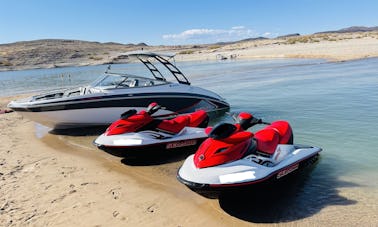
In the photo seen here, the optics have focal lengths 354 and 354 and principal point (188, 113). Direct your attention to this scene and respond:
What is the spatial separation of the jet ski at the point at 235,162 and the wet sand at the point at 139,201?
437 millimetres

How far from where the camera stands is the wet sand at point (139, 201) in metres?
4.73

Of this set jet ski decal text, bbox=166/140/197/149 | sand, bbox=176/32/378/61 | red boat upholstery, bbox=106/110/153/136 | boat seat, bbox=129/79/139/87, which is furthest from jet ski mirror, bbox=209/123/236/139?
sand, bbox=176/32/378/61

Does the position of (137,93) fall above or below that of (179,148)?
above

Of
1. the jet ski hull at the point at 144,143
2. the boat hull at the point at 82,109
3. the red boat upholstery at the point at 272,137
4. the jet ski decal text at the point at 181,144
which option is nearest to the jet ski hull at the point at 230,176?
the red boat upholstery at the point at 272,137

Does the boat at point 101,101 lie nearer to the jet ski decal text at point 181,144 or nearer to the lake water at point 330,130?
the jet ski decal text at point 181,144

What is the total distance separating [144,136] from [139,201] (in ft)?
5.81

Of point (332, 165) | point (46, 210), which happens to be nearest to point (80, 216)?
point (46, 210)

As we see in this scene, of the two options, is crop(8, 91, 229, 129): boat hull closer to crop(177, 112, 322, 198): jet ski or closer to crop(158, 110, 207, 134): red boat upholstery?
crop(158, 110, 207, 134): red boat upholstery

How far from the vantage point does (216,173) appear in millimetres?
4660

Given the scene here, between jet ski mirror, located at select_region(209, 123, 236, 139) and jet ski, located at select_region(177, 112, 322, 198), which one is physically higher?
jet ski mirror, located at select_region(209, 123, 236, 139)

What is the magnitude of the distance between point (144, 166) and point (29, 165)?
2.52 m

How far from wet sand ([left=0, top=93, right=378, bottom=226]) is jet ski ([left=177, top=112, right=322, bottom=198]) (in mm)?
437

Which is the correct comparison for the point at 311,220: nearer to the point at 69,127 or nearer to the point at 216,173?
the point at 216,173

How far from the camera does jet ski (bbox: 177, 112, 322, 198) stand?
4.57m
